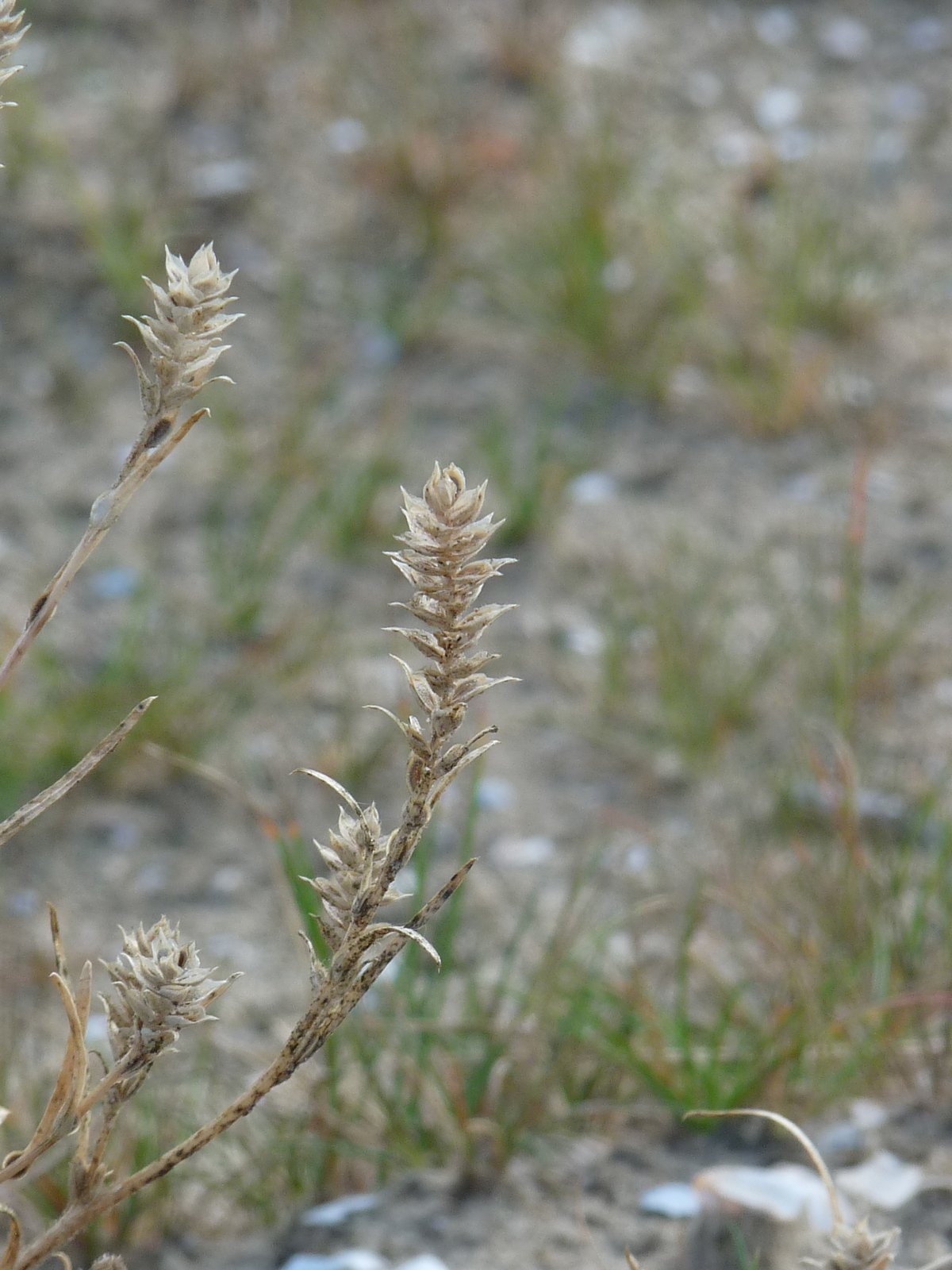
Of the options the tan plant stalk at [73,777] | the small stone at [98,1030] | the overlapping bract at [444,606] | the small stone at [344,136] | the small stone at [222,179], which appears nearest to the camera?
the overlapping bract at [444,606]

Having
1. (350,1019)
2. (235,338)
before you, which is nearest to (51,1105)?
(350,1019)

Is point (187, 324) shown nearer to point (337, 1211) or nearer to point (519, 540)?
point (337, 1211)

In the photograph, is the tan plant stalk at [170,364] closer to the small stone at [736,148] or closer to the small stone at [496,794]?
the small stone at [496,794]

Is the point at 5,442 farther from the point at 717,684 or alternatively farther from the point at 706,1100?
the point at 706,1100

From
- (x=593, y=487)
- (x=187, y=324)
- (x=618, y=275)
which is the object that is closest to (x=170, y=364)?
(x=187, y=324)

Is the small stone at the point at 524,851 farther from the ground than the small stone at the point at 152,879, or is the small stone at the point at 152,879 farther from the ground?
the small stone at the point at 152,879

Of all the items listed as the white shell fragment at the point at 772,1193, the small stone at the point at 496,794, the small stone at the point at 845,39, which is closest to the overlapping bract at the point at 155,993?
the white shell fragment at the point at 772,1193
